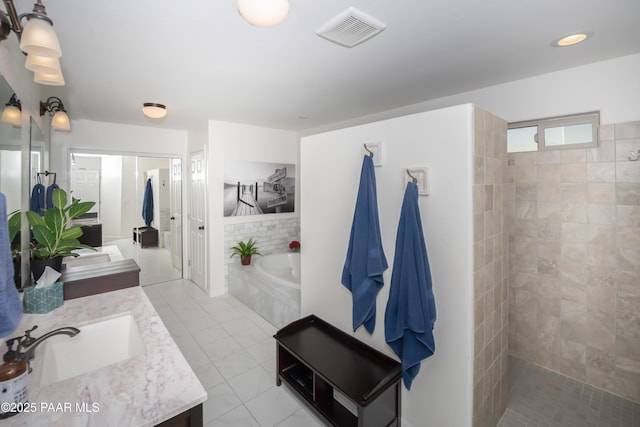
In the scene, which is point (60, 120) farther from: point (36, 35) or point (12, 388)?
point (12, 388)

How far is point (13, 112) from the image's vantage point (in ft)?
5.22

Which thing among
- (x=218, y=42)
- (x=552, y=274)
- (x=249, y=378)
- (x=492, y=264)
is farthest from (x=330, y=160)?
(x=552, y=274)

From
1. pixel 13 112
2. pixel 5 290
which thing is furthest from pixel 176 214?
pixel 5 290

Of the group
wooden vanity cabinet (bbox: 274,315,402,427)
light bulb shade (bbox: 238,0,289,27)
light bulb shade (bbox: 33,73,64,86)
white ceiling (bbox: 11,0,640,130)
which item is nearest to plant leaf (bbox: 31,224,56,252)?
light bulb shade (bbox: 33,73,64,86)

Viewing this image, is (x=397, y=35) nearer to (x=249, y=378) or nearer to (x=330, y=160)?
(x=330, y=160)

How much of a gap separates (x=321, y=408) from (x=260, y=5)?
7.46 feet

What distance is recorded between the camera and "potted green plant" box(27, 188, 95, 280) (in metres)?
1.75

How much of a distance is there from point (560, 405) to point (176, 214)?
5406mm

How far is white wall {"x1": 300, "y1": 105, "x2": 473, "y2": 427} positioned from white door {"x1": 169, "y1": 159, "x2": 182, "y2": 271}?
3.64m

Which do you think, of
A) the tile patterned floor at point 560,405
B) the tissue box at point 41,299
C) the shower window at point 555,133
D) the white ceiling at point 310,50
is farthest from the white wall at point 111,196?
the tile patterned floor at point 560,405

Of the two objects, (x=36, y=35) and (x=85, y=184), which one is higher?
(x=36, y=35)

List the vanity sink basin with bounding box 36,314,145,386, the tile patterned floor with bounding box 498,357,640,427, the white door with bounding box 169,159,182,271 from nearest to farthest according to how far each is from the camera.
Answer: the vanity sink basin with bounding box 36,314,145,386 → the tile patterned floor with bounding box 498,357,640,427 → the white door with bounding box 169,159,182,271

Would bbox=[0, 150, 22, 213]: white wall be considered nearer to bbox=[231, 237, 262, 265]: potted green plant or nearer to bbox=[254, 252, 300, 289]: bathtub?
bbox=[231, 237, 262, 265]: potted green plant

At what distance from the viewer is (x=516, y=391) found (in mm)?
2225
